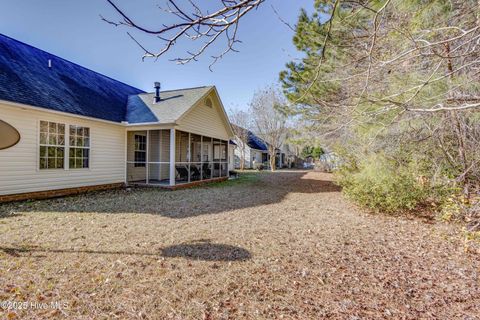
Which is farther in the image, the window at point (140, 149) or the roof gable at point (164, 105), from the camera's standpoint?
the window at point (140, 149)

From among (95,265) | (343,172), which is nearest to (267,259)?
(95,265)

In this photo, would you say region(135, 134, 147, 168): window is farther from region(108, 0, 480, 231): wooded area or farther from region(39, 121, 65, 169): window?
region(108, 0, 480, 231): wooded area

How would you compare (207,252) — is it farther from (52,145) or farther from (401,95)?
(52,145)

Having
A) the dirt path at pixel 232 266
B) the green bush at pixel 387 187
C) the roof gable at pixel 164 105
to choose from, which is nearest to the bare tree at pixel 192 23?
the dirt path at pixel 232 266

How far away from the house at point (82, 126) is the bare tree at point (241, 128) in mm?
12622

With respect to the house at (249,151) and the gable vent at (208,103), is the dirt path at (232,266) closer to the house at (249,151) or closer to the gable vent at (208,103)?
the gable vent at (208,103)

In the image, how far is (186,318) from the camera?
7.66 feet

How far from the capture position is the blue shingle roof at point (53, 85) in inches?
299

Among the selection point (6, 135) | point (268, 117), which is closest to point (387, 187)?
point (6, 135)

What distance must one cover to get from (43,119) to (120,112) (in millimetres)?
3818

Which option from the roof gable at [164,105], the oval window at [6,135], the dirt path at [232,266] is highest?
the roof gable at [164,105]

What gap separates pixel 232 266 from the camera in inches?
135

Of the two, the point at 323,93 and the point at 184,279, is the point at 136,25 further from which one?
the point at 323,93

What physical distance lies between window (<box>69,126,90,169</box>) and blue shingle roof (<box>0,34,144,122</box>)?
27.4 inches
